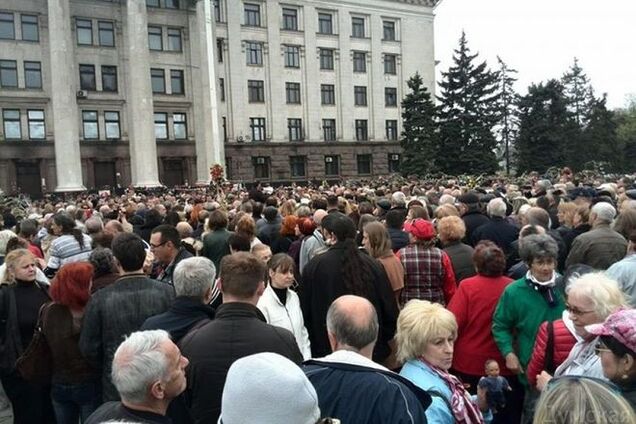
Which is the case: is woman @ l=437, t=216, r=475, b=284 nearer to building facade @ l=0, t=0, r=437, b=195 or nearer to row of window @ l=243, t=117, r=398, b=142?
building facade @ l=0, t=0, r=437, b=195

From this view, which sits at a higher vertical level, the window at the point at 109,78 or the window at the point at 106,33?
the window at the point at 106,33

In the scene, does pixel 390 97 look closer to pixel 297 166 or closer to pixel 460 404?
pixel 297 166

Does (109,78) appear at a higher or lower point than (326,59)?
lower

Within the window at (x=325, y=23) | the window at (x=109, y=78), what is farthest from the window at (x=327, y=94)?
the window at (x=109, y=78)

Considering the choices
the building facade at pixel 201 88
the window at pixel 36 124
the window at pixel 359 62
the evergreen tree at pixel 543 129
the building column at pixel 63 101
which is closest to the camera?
the building column at pixel 63 101

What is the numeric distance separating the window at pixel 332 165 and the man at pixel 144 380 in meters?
51.2

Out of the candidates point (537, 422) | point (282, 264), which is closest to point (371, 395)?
point (537, 422)

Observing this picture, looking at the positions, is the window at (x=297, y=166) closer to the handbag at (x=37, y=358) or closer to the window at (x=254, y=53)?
the window at (x=254, y=53)

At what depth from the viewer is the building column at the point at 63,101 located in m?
38.8

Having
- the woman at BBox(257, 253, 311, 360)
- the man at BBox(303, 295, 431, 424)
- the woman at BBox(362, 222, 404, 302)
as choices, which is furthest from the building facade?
the man at BBox(303, 295, 431, 424)

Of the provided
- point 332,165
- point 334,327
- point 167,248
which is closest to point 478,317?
point 334,327

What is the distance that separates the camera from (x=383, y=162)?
5700 cm

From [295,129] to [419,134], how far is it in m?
11.9

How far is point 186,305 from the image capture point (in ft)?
14.2
